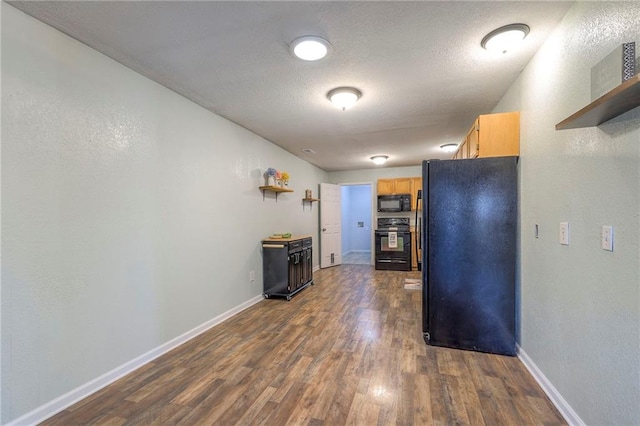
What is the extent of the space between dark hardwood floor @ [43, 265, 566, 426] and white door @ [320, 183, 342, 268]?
137 inches

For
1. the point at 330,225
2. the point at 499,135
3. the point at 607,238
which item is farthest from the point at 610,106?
the point at 330,225

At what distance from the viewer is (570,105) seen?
1.62 m

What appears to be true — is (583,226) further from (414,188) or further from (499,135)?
(414,188)

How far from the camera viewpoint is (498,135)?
8.08 ft

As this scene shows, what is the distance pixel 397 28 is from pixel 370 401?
2.47m

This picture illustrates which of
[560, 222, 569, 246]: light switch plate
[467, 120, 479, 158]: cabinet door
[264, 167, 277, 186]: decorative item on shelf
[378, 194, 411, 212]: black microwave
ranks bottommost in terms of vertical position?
[560, 222, 569, 246]: light switch plate

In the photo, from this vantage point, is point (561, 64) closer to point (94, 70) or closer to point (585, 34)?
point (585, 34)

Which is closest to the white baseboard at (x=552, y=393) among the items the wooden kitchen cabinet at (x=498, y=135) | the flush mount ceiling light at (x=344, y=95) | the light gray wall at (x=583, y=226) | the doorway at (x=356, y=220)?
the light gray wall at (x=583, y=226)

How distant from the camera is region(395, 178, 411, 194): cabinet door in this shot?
655 cm

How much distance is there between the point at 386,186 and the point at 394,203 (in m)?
0.47

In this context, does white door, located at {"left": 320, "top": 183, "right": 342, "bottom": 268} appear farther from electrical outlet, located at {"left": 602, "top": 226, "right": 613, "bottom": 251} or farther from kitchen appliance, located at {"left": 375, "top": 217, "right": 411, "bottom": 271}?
electrical outlet, located at {"left": 602, "top": 226, "right": 613, "bottom": 251}

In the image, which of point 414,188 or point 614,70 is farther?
point 414,188

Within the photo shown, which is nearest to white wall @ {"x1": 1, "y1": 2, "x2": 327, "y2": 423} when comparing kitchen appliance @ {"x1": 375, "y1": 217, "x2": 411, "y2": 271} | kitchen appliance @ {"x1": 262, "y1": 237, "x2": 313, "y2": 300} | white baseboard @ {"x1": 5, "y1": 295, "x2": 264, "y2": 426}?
white baseboard @ {"x1": 5, "y1": 295, "x2": 264, "y2": 426}

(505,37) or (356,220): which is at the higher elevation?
(505,37)
